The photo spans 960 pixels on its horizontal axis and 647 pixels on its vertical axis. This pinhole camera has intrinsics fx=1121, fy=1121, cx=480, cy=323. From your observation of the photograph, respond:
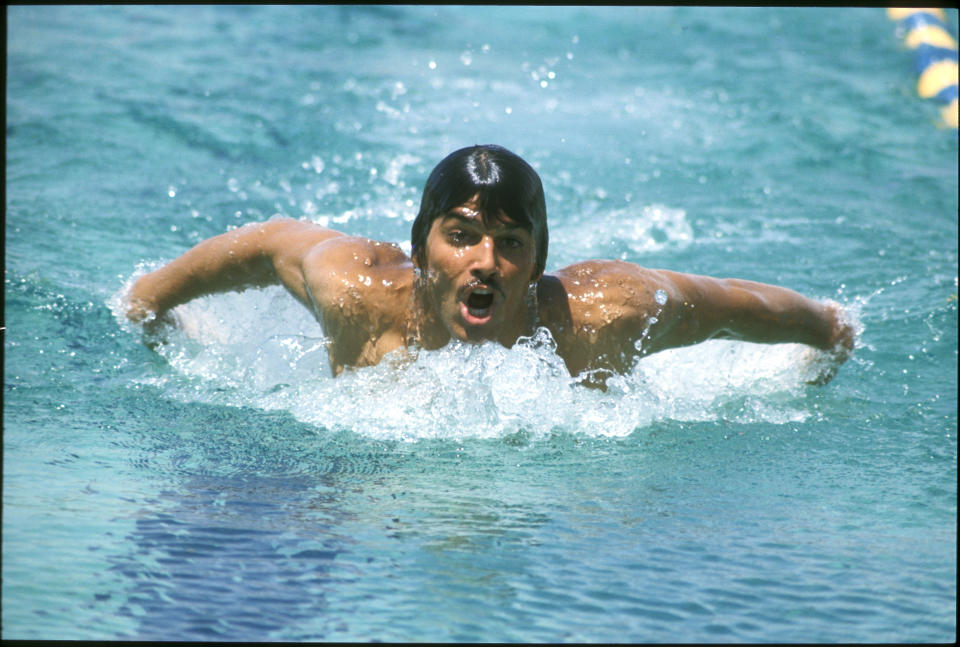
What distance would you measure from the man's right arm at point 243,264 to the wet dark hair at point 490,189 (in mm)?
580

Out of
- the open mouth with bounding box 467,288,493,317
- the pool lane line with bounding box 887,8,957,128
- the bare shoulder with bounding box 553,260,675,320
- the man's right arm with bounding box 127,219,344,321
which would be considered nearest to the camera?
the open mouth with bounding box 467,288,493,317

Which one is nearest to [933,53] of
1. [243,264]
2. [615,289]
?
[615,289]

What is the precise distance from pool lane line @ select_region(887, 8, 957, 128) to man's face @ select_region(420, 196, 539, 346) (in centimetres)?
585

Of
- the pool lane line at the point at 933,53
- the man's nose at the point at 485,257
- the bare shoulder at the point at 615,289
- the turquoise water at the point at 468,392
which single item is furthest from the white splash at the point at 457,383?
the pool lane line at the point at 933,53

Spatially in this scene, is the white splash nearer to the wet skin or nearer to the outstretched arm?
the wet skin

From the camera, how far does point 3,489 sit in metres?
2.90

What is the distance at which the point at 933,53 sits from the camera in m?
9.18

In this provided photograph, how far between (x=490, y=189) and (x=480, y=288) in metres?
0.29

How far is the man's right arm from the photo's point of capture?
3785 mm

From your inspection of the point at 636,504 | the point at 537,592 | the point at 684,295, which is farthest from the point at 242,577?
the point at 684,295

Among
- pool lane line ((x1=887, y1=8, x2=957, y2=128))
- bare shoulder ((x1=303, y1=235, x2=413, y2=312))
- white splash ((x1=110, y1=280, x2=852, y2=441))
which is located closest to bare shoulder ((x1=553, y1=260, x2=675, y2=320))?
white splash ((x1=110, y1=280, x2=852, y2=441))

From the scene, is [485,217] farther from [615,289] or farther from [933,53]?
[933,53]

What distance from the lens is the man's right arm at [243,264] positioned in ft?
12.4

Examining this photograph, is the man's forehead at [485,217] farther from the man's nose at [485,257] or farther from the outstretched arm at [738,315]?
the outstretched arm at [738,315]
